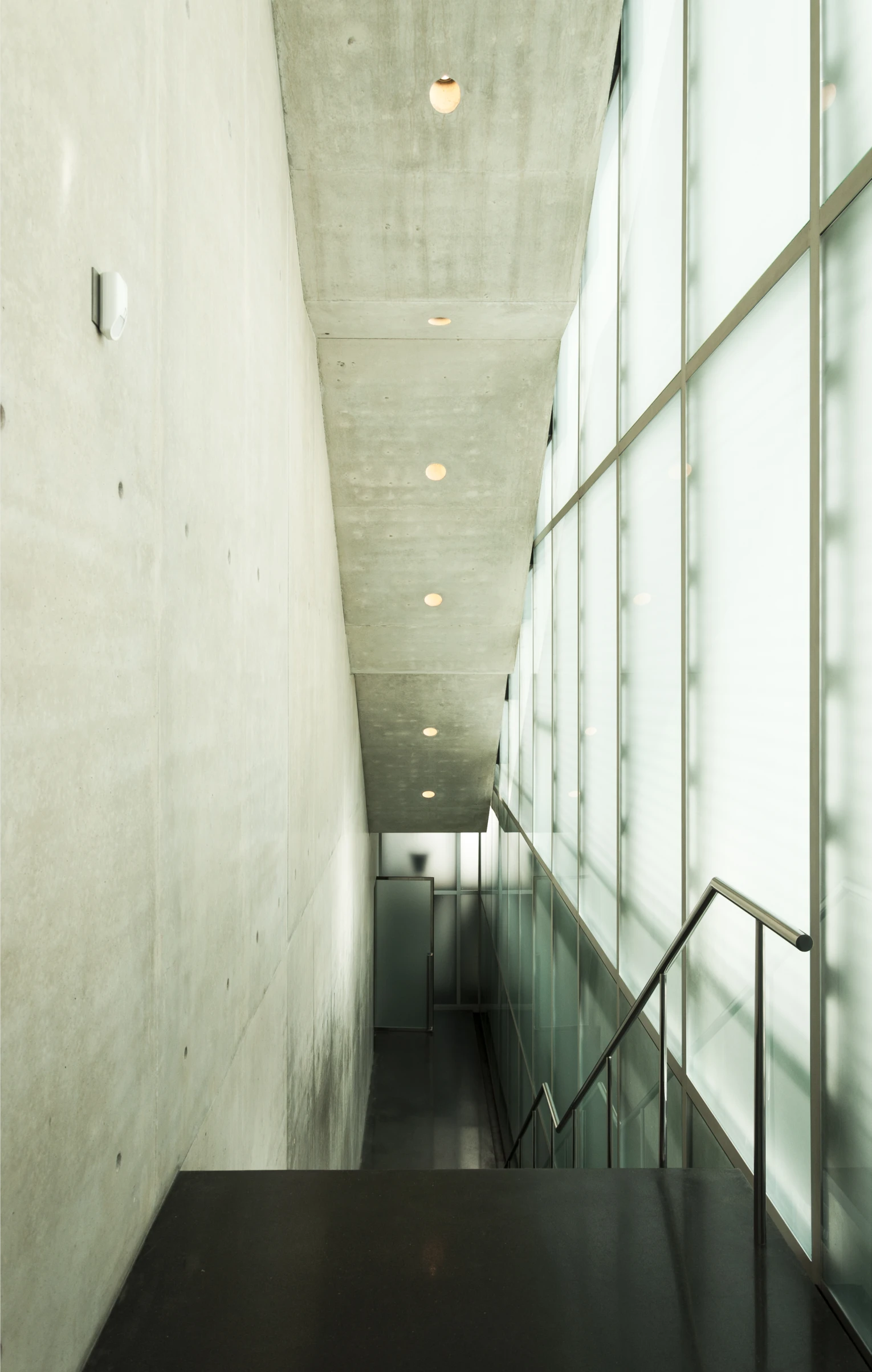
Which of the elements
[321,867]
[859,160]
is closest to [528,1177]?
[859,160]

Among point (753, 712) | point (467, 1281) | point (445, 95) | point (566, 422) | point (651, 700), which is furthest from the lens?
point (566, 422)

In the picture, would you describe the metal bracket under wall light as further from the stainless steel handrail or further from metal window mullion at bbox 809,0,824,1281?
the stainless steel handrail

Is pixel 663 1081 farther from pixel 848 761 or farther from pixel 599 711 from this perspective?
pixel 599 711

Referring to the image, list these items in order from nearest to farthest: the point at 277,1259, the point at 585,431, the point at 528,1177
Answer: the point at 277,1259
the point at 528,1177
the point at 585,431

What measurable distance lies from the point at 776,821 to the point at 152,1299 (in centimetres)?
228

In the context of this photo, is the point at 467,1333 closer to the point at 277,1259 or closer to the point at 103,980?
the point at 277,1259

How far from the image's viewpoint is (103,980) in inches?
78.2

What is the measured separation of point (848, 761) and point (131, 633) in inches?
78.3

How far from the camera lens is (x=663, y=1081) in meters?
3.22

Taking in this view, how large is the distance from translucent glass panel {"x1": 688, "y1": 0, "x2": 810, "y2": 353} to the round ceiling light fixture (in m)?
1.45

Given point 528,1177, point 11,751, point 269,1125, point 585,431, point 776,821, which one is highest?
point 585,431

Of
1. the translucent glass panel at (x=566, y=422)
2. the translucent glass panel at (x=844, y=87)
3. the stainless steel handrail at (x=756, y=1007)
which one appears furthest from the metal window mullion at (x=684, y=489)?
the translucent glass panel at (x=566, y=422)

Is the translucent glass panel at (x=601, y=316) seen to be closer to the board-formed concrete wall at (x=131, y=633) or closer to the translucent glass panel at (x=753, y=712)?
the translucent glass panel at (x=753, y=712)

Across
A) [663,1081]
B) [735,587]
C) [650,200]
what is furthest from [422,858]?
[735,587]
